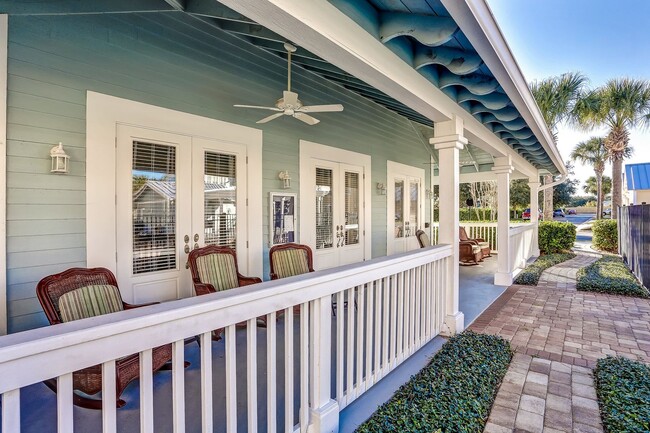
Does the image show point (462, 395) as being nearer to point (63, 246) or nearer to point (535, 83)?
point (63, 246)

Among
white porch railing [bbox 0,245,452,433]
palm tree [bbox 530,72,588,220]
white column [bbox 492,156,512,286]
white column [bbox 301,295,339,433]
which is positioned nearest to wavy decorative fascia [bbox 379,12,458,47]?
white porch railing [bbox 0,245,452,433]

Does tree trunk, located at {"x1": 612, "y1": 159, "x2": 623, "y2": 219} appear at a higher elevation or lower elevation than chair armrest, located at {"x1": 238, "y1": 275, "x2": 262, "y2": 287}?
higher

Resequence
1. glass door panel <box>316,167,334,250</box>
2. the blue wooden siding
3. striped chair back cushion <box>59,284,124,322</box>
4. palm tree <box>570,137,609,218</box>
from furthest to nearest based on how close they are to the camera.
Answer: palm tree <box>570,137,609,218</box> → glass door panel <box>316,167,334,250</box> → the blue wooden siding → striped chair back cushion <box>59,284,124,322</box>

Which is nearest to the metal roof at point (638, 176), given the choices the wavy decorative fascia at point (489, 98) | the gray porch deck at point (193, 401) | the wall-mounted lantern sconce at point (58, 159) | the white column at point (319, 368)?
the wavy decorative fascia at point (489, 98)

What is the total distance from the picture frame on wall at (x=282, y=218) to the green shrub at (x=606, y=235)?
1168 centimetres

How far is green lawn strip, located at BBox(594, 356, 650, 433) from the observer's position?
2189 millimetres

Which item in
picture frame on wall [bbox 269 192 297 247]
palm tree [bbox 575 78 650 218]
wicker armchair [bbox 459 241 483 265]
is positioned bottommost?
wicker armchair [bbox 459 241 483 265]

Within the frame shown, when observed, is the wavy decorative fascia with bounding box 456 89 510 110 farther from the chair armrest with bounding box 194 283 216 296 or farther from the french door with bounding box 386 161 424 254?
the chair armrest with bounding box 194 283 216 296

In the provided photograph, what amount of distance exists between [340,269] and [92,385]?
182 cm

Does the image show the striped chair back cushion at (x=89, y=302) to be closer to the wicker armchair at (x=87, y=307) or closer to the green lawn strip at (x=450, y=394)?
the wicker armchair at (x=87, y=307)

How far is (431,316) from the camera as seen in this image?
11.8 ft

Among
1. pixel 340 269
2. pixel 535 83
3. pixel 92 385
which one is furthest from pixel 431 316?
pixel 535 83

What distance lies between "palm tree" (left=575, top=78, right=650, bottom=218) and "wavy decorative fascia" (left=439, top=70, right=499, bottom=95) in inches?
453

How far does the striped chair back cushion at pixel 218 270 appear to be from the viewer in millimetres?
3602
